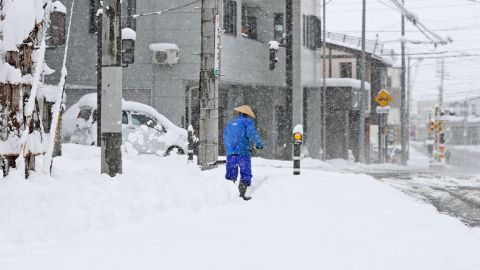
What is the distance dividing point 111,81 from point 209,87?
399cm

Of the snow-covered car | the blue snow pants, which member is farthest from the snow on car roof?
the blue snow pants

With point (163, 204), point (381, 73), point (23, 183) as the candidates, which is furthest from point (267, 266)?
point (381, 73)

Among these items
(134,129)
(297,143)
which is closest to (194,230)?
(297,143)

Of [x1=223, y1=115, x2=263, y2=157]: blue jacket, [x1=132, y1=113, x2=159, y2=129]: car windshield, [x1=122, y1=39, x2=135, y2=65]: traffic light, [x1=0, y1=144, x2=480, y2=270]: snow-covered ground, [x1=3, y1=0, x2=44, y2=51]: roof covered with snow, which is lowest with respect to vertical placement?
[x1=0, y1=144, x2=480, y2=270]: snow-covered ground

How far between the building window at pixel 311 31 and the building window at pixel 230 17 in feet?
16.3

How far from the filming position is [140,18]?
23016mm

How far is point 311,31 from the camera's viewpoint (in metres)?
29.8

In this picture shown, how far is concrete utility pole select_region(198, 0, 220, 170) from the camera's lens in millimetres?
11711

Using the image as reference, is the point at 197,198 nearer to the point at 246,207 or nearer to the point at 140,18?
the point at 246,207

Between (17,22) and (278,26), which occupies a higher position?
(278,26)

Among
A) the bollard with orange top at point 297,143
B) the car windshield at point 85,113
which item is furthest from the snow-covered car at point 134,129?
the bollard with orange top at point 297,143

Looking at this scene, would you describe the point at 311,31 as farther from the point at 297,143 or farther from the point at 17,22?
the point at 17,22

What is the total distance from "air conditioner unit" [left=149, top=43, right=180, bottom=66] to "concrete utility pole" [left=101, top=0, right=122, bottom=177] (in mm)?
14280

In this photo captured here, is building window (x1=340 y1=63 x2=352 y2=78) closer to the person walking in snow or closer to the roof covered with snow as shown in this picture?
the person walking in snow
